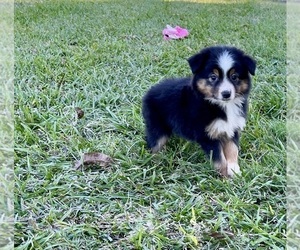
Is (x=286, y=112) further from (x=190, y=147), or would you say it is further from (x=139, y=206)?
(x=139, y=206)

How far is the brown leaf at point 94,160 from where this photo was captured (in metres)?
2.73

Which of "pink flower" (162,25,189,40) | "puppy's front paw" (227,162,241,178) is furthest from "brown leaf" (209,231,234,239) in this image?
"pink flower" (162,25,189,40)

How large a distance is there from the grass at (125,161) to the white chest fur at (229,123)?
194mm

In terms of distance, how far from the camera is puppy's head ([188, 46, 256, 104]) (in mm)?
2639

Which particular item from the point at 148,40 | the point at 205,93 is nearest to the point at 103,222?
the point at 205,93

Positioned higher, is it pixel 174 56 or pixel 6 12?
pixel 6 12

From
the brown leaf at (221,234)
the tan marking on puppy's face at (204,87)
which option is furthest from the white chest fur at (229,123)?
the brown leaf at (221,234)

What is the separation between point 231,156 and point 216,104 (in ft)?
1.02

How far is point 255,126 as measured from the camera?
10.4ft

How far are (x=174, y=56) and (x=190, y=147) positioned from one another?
6.71ft

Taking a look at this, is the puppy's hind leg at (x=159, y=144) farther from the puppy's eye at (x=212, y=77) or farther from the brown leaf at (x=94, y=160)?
the puppy's eye at (x=212, y=77)

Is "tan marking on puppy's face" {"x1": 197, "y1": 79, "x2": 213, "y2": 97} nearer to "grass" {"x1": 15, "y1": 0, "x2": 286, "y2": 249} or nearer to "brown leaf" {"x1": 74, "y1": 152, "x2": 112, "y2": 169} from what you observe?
"grass" {"x1": 15, "y1": 0, "x2": 286, "y2": 249}

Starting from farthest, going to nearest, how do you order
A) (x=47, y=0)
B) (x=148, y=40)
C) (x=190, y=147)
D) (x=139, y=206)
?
→ (x=47, y=0), (x=148, y=40), (x=190, y=147), (x=139, y=206)

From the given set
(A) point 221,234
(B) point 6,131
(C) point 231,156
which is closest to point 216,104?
(C) point 231,156
